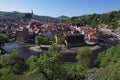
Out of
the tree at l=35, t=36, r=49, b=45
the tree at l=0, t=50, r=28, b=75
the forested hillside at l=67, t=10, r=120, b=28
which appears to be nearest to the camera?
the tree at l=0, t=50, r=28, b=75

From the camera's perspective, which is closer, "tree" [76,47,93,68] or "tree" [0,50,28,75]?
"tree" [0,50,28,75]

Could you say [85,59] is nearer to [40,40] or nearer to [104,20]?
[40,40]

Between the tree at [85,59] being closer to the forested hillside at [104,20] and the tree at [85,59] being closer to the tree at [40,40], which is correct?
the tree at [40,40]

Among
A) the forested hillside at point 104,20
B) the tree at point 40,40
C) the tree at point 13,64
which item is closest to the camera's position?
the tree at point 13,64

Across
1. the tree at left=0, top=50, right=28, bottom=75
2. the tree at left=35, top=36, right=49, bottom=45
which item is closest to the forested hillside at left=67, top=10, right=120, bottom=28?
the tree at left=35, top=36, right=49, bottom=45

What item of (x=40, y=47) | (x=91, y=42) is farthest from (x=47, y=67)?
(x=91, y=42)

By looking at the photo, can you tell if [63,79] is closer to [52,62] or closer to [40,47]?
[52,62]

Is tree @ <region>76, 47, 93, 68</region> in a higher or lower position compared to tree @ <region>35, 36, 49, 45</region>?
higher

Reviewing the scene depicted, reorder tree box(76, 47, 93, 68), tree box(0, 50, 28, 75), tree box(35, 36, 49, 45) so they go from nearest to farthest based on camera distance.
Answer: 1. tree box(0, 50, 28, 75)
2. tree box(76, 47, 93, 68)
3. tree box(35, 36, 49, 45)

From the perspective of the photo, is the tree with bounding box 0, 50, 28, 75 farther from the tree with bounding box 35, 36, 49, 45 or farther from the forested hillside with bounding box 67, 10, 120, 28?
the forested hillside with bounding box 67, 10, 120, 28

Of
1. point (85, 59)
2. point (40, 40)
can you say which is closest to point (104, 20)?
point (40, 40)

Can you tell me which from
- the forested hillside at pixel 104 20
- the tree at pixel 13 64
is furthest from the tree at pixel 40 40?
the forested hillside at pixel 104 20
